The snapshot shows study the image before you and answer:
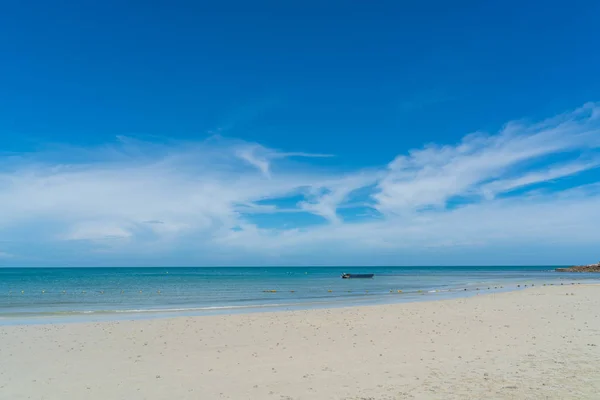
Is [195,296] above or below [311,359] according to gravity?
below

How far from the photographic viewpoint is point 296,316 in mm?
23797

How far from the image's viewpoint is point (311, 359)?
1264 cm

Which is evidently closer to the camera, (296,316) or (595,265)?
(296,316)

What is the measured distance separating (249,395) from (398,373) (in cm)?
392

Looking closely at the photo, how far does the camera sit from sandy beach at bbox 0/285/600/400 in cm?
945

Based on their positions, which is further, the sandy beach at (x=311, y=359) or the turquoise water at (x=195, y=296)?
the turquoise water at (x=195, y=296)

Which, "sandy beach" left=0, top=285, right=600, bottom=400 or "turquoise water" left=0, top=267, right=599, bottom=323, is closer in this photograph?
"sandy beach" left=0, top=285, right=600, bottom=400

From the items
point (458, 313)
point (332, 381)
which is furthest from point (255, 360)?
point (458, 313)

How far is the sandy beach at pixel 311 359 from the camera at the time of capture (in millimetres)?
9445

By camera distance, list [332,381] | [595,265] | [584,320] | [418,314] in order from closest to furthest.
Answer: [332,381]
[584,320]
[418,314]
[595,265]

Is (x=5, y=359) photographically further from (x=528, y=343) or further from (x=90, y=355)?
(x=528, y=343)

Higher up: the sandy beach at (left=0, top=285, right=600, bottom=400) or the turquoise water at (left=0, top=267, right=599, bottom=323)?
the sandy beach at (left=0, top=285, right=600, bottom=400)

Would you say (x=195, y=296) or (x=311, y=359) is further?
(x=195, y=296)

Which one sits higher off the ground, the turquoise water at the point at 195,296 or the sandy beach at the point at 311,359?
the sandy beach at the point at 311,359
